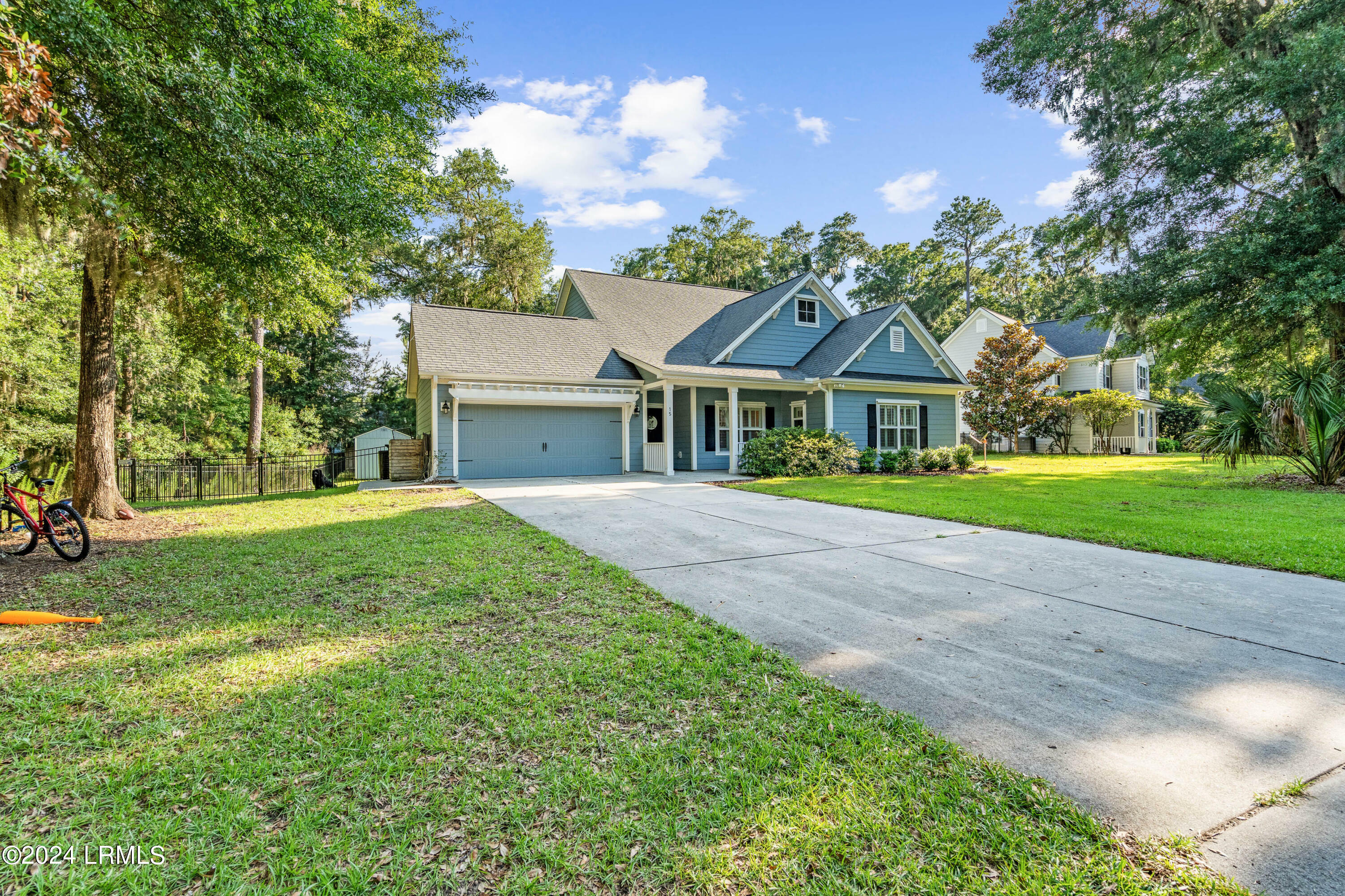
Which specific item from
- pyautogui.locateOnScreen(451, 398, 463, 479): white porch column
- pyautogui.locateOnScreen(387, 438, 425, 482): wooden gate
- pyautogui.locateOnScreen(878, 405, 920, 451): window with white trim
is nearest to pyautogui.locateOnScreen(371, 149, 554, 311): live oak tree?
pyautogui.locateOnScreen(387, 438, 425, 482): wooden gate

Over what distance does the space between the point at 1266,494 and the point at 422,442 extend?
18180mm

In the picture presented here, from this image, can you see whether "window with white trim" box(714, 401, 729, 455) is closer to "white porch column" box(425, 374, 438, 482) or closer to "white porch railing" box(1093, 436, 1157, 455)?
"white porch column" box(425, 374, 438, 482)

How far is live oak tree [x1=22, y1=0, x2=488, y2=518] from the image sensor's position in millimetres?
5469

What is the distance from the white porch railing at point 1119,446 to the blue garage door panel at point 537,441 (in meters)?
22.0

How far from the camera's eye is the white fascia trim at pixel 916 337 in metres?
17.3

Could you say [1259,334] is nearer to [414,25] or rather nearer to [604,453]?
[604,453]

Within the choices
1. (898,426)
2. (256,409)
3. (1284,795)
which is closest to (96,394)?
(1284,795)

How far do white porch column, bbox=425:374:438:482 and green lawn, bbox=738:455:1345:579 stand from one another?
783cm

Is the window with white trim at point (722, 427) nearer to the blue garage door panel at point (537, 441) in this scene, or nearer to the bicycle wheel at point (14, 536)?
the blue garage door panel at point (537, 441)

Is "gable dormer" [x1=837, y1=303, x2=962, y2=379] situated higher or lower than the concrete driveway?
higher

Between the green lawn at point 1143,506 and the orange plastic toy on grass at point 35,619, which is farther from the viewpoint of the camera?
the green lawn at point 1143,506

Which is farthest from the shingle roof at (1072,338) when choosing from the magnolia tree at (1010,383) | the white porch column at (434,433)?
the white porch column at (434,433)

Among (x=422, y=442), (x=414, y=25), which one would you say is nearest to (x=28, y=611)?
(x=422, y=442)
